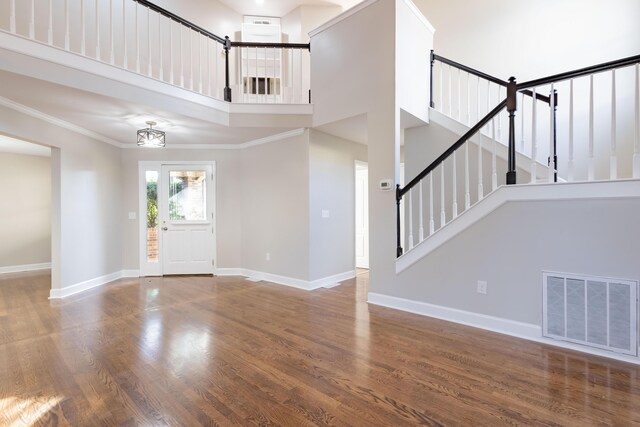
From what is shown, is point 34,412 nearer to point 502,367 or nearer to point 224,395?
point 224,395

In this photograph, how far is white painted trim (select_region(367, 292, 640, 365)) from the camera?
8.11 ft

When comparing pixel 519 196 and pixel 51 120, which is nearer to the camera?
pixel 519 196

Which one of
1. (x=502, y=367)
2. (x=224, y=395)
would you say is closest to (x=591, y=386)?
(x=502, y=367)

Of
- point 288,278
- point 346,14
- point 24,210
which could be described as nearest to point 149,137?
point 288,278

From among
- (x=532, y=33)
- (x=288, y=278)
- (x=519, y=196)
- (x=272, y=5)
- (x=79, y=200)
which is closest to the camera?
(x=519, y=196)

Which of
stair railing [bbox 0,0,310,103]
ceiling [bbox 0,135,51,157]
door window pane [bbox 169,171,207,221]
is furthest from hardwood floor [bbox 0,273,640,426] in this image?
ceiling [bbox 0,135,51,157]

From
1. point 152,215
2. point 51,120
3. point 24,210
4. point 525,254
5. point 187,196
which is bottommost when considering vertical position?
point 525,254

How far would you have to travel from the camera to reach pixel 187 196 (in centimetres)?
568

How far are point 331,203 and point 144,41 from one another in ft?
13.6

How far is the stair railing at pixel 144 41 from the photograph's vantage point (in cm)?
354

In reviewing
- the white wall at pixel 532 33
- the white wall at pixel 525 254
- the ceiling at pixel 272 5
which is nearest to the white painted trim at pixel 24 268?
the ceiling at pixel 272 5

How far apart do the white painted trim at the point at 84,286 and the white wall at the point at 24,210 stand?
2.71 metres

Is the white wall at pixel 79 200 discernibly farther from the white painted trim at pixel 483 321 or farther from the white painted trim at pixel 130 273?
the white painted trim at pixel 483 321

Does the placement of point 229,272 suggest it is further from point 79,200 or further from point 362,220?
point 362,220
